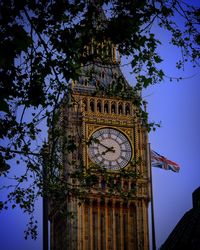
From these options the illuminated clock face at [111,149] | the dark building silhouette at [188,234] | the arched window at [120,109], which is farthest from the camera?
the arched window at [120,109]

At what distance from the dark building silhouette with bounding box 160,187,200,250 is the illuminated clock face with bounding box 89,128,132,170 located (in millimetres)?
57808

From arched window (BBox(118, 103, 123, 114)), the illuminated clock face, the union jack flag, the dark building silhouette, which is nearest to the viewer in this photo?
the dark building silhouette

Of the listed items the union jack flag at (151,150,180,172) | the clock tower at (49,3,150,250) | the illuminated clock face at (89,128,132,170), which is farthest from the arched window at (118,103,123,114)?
the union jack flag at (151,150,180,172)

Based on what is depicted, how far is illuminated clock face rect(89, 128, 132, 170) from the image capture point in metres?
81.8

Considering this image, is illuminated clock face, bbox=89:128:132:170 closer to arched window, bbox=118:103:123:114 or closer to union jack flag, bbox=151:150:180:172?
arched window, bbox=118:103:123:114

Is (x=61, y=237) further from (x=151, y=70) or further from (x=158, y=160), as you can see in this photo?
(x=151, y=70)

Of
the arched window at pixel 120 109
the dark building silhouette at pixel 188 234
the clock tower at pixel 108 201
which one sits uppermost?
the arched window at pixel 120 109

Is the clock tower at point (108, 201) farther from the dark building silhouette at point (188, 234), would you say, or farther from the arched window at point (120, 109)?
the dark building silhouette at point (188, 234)

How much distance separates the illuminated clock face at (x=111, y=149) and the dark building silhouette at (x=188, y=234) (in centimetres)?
5781

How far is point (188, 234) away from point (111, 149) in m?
60.9

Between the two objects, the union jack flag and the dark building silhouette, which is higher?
the union jack flag

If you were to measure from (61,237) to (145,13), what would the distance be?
199 ft

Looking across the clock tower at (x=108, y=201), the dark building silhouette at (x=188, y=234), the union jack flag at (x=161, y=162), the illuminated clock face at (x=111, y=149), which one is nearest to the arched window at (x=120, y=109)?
the clock tower at (x=108, y=201)

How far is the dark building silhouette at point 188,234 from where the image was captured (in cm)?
2105
